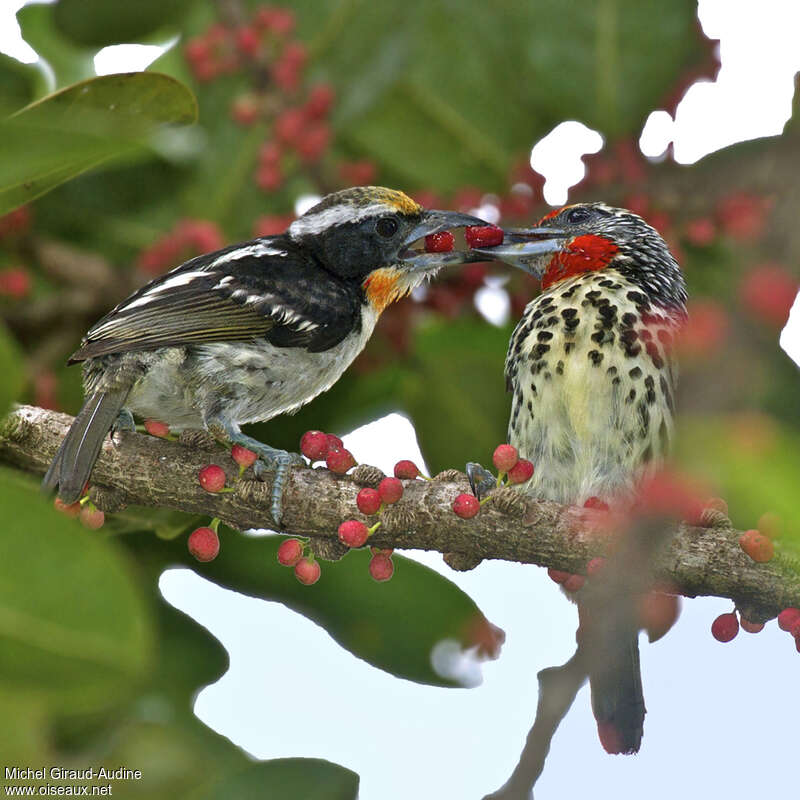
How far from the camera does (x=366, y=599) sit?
292cm

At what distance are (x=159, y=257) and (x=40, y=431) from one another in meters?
0.96

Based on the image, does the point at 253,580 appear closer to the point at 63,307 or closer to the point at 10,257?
the point at 63,307

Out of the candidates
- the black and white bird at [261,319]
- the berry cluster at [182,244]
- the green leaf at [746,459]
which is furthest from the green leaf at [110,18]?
the green leaf at [746,459]

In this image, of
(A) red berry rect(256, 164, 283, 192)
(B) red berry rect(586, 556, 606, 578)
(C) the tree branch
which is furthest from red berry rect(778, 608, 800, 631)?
(A) red berry rect(256, 164, 283, 192)

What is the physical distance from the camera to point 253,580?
2.98 metres

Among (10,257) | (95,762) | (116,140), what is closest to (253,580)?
(95,762)

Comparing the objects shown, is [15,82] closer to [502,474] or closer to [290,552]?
[290,552]

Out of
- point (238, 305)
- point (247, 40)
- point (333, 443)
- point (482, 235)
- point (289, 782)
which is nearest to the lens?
point (289, 782)

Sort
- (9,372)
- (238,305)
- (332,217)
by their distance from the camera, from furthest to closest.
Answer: (332,217), (238,305), (9,372)

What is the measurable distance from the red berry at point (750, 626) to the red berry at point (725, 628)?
22 mm

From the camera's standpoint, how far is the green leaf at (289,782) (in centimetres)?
225

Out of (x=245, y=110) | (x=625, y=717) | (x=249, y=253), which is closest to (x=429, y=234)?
(x=249, y=253)

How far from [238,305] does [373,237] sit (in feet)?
1.81

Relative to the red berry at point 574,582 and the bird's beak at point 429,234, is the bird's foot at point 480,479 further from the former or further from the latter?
the bird's beak at point 429,234
